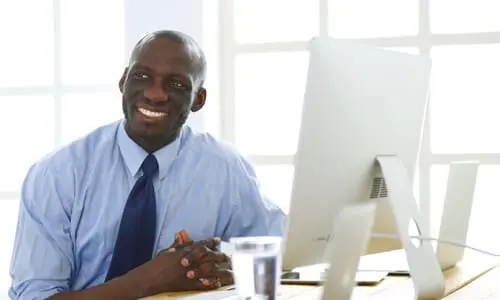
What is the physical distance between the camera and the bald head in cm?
211

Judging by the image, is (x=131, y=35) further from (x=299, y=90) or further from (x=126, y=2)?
(x=299, y=90)

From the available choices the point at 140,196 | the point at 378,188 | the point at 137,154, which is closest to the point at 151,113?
the point at 137,154

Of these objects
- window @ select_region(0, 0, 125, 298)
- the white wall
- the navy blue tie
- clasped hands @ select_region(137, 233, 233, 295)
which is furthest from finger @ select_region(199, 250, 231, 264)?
window @ select_region(0, 0, 125, 298)

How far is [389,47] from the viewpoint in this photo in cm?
301

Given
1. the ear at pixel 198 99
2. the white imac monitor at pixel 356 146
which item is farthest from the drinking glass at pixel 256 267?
the ear at pixel 198 99

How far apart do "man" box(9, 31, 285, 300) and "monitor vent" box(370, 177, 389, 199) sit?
43cm

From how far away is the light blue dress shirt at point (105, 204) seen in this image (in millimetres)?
1916

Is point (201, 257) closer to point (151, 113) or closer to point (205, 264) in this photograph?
point (205, 264)

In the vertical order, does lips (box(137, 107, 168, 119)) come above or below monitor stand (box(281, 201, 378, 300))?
above

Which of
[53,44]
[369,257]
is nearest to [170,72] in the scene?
[369,257]

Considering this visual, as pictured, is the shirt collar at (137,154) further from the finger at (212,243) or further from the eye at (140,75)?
the finger at (212,243)

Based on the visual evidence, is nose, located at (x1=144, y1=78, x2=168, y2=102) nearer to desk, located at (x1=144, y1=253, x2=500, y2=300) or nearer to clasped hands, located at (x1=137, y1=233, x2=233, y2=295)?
clasped hands, located at (x1=137, y1=233, x2=233, y2=295)

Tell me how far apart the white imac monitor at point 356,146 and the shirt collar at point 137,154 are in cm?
69

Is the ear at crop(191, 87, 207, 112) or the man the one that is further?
the ear at crop(191, 87, 207, 112)
